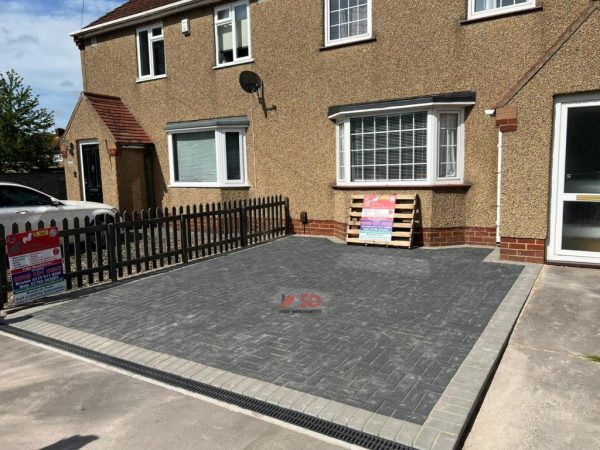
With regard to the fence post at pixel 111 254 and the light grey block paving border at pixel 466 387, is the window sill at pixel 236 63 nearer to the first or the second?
the fence post at pixel 111 254

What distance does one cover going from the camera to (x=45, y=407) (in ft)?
Result: 12.0

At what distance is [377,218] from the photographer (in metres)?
9.57

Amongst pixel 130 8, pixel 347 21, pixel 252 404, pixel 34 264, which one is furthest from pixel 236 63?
pixel 252 404

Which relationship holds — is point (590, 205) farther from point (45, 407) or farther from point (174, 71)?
point (174, 71)

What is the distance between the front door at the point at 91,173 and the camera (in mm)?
14188

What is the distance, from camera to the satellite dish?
1130 cm

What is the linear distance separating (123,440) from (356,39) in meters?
→ 9.08

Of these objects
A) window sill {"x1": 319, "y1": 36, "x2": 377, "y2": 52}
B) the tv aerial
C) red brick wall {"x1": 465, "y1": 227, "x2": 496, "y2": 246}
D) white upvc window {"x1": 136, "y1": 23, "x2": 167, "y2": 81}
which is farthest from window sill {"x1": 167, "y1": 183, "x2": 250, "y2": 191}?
red brick wall {"x1": 465, "y1": 227, "x2": 496, "y2": 246}

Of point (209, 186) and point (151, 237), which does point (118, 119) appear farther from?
point (151, 237)

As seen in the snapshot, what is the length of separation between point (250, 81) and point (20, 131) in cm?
1495

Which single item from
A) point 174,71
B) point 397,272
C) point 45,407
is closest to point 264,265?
point 397,272

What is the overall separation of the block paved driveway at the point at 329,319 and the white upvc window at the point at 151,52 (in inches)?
311

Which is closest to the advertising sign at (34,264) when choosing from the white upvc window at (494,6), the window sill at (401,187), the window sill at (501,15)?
the window sill at (401,187)

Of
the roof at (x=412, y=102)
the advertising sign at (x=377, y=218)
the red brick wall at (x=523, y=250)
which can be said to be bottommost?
the red brick wall at (x=523, y=250)
